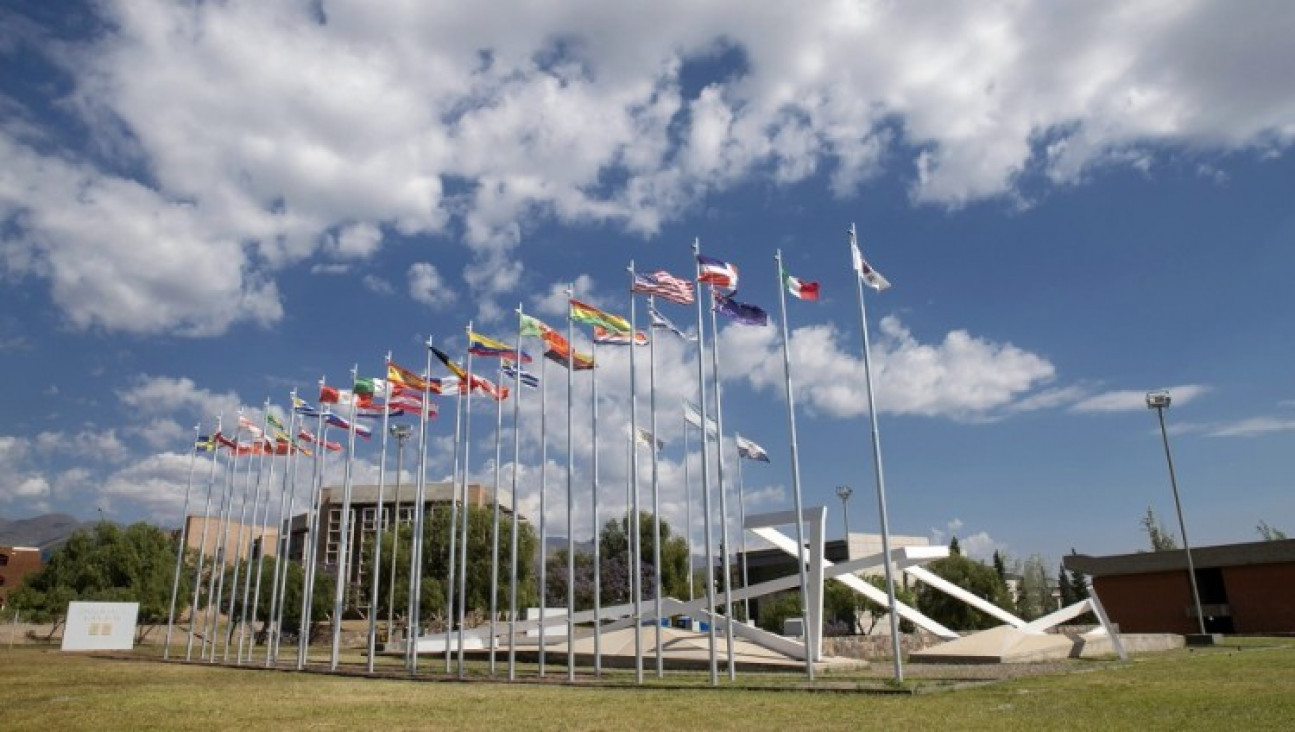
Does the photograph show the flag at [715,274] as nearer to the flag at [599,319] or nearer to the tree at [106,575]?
the flag at [599,319]

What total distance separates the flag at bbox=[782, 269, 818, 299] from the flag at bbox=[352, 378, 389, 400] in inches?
658

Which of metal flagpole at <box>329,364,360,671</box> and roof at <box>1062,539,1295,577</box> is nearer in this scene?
metal flagpole at <box>329,364,360,671</box>

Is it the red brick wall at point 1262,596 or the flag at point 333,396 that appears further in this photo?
the red brick wall at point 1262,596

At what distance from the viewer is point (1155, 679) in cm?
2088

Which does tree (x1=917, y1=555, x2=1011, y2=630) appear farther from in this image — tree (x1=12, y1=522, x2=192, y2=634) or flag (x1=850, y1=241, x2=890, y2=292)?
tree (x1=12, y1=522, x2=192, y2=634)

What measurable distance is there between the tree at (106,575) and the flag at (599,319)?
52949mm

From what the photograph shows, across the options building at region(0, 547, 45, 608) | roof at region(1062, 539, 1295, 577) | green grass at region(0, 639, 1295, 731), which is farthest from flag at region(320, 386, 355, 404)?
building at region(0, 547, 45, 608)

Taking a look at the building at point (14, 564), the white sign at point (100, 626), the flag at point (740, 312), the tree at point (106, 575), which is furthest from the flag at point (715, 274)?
the building at point (14, 564)

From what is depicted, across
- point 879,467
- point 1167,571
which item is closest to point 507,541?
point 1167,571

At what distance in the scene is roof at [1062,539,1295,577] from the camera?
173 feet

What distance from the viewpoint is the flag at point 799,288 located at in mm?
25484

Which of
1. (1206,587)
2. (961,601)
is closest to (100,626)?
(961,601)

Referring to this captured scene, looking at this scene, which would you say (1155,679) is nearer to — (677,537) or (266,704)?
(266,704)

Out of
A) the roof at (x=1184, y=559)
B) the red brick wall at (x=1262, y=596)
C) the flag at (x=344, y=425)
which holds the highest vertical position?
the flag at (x=344, y=425)
